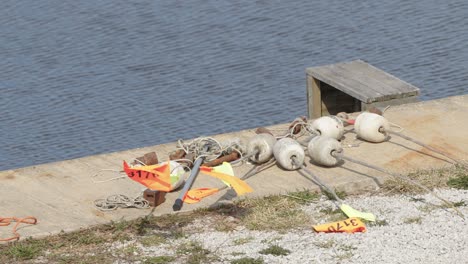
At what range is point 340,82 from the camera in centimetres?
1427

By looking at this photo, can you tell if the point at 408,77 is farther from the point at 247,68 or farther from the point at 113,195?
the point at 113,195

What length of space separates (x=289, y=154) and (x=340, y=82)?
10.5 feet

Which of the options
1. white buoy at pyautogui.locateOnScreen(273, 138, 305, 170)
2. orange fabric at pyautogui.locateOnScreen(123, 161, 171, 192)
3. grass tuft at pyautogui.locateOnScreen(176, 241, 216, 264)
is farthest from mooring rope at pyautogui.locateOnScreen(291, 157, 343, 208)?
grass tuft at pyautogui.locateOnScreen(176, 241, 216, 264)

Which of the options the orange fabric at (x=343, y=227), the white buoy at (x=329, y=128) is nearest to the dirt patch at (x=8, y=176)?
the white buoy at (x=329, y=128)

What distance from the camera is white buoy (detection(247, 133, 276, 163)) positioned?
1144cm

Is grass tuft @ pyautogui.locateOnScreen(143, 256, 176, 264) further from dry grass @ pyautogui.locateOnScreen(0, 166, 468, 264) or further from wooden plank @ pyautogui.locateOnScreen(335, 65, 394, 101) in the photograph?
wooden plank @ pyautogui.locateOnScreen(335, 65, 394, 101)

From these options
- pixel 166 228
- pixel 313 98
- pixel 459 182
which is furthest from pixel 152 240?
pixel 313 98

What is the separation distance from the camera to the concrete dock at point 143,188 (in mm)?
10672

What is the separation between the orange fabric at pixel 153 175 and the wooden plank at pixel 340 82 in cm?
357

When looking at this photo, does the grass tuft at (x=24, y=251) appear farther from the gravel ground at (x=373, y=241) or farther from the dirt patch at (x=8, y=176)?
the dirt patch at (x=8, y=176)

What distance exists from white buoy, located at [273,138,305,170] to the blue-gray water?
434 cm

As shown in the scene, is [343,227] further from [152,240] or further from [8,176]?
[8,176]

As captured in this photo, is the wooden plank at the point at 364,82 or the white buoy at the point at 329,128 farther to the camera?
the wooden plank at the point at 364,82

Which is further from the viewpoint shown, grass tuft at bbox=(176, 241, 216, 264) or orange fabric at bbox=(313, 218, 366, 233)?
orange fabric at bbox=(313, 218, 366, 233)
